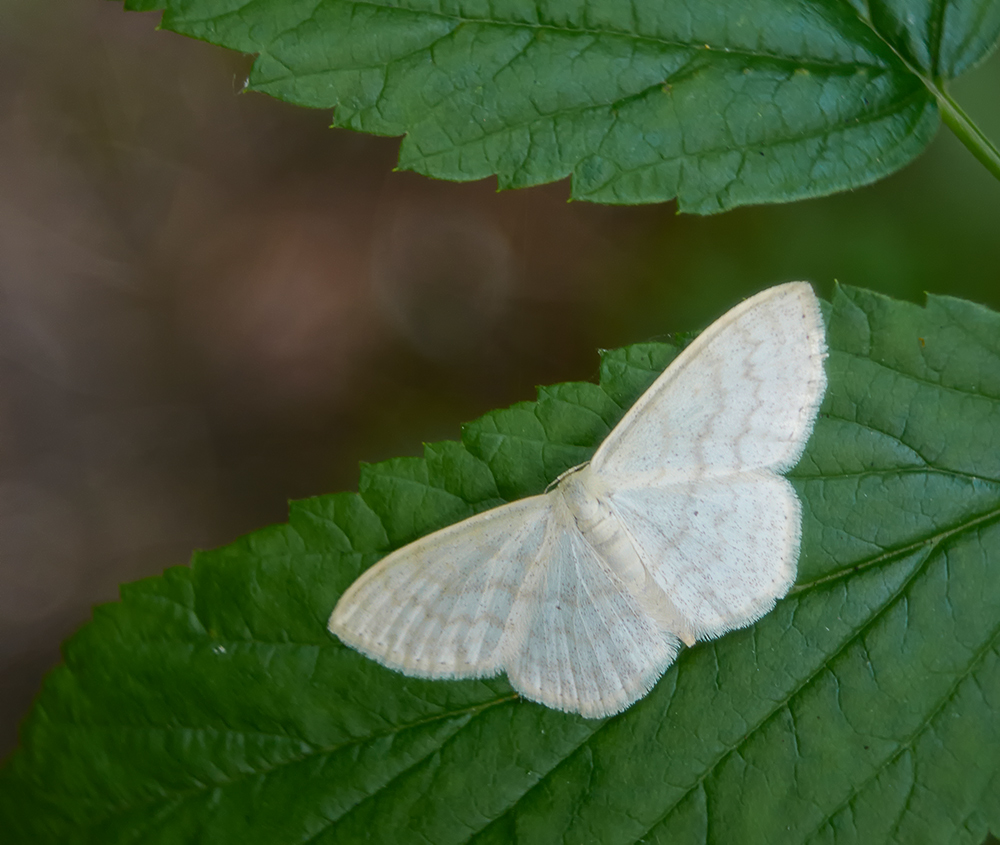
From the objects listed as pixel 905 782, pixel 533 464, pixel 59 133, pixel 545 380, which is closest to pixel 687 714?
pixel 905 782

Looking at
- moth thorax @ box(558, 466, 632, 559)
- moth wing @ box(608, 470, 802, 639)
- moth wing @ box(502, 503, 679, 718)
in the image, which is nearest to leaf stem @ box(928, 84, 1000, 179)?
moth wing @ box(608, 470, 802, 639)

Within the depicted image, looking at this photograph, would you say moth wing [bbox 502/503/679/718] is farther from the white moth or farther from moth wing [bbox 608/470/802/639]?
moth wing [bbox 608/470/802/639]

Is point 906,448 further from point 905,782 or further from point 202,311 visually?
point 202,311

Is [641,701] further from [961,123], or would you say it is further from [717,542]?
[961,123]

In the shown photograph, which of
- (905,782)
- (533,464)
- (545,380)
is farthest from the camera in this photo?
(545,380)

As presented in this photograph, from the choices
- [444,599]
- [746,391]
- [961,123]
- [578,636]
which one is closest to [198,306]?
[444,599]

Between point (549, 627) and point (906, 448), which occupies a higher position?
point (906, 448)
